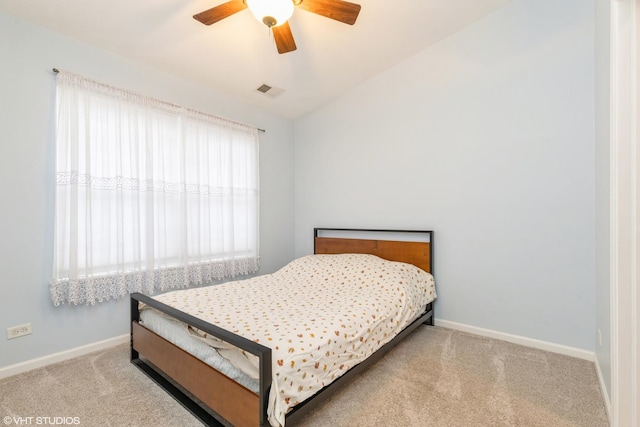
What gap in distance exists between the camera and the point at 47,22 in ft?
7.45

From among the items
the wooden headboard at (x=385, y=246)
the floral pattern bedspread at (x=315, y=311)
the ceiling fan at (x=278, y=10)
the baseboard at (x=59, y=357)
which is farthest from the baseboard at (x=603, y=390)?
the baseboard at (x=59, y=357)

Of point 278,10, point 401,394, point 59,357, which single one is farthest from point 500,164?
point 59,357

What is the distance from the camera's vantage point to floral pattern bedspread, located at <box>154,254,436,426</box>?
59.1 inches

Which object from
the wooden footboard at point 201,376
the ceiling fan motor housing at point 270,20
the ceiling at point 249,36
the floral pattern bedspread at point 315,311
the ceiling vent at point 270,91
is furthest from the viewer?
the ceiling vent at point 270,91

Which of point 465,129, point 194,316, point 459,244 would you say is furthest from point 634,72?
point 194,316

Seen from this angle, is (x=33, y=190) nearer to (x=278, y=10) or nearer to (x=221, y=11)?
(x=221, y=11)

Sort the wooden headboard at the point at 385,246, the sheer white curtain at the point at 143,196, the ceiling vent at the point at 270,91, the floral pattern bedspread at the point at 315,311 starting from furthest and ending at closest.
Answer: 1. the ceiling vent at the point at 270,91
2. the wooden headboard at the point at 385,246
3. the sheer white curtain at the point at 143,196
4. the floral pattern bedspread at the point at 315,311

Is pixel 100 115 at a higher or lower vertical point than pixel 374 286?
higher

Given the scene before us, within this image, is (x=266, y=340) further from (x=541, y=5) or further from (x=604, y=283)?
(x=541, y=5)

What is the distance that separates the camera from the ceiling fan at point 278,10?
5.78 ft

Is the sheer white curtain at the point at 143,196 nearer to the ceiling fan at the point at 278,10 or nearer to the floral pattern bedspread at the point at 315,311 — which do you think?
the floral pattern bedspread at the point at 315,311

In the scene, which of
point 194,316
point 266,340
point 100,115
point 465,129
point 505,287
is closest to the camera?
point 266,340

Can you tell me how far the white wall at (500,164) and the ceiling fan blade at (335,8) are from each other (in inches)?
60.4

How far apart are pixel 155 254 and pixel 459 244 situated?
2.96 meters
